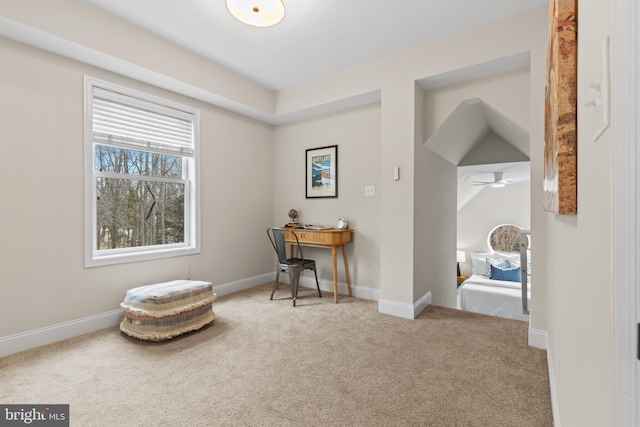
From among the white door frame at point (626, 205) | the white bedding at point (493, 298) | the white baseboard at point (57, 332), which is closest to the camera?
the white door frame at point (626, 205)

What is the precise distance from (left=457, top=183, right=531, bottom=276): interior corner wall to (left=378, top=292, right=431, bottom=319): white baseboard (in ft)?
14.0

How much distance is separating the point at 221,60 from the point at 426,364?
11.1 feet

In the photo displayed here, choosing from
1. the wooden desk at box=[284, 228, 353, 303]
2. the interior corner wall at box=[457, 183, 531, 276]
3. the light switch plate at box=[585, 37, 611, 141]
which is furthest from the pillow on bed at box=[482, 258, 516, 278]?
the light switch plate at box=[585, 37, 611, 141]

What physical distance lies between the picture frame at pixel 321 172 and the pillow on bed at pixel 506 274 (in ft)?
12.7

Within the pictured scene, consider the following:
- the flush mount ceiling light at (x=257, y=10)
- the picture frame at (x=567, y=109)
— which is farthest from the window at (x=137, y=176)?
the picture frame at (x=567, y=109)

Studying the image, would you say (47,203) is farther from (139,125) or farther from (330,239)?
(330,239)

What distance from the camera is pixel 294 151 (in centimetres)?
431

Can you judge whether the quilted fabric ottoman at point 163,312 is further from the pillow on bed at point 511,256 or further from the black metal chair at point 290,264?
the pillow on bed at point 511,256

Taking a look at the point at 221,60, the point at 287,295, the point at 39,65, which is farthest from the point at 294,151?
the point at 39,65

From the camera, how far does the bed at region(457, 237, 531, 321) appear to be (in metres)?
4.70

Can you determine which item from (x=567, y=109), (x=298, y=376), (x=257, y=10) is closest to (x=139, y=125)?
(x=257, y=10)

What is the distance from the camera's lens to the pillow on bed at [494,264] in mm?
5992

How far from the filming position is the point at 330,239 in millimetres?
3496

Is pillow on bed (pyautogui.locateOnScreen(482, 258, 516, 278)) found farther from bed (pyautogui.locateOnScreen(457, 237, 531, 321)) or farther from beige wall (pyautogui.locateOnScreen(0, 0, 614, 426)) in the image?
beige wall (pyautogui.locateOnScreen(0, 0, 614, 426))
